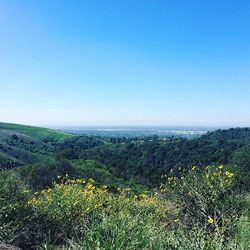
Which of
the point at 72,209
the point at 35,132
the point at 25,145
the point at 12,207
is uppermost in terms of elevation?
the point at 12,207

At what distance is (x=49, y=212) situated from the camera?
7.41 metres

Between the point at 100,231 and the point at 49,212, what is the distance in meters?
2.34

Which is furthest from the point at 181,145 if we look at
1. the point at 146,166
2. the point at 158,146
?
the point at 146,166

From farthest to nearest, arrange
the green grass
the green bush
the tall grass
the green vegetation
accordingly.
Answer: the green grass < the green bush < the tall grass < the green vegetation

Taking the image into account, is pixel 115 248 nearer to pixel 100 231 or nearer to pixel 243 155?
pixel 100 231

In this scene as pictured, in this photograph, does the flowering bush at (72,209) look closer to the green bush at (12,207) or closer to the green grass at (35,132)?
the green bush at (12,207)

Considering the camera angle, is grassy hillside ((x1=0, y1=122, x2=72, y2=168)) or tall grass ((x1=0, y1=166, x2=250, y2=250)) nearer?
tall grass ((x1=0, y1=166, x2=250, y2=250))

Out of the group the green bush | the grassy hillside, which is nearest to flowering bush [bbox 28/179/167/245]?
the green bush

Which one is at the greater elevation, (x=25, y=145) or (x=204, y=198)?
(x=204, y=198)

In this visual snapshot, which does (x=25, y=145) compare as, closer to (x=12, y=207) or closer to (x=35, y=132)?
(x=35, y=132)

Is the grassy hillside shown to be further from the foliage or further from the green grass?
the foliage

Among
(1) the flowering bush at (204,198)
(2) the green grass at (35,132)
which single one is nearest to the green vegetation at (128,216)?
(1) the flowering bush at (204,198)

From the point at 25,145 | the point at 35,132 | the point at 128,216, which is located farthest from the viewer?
the point at 35,132

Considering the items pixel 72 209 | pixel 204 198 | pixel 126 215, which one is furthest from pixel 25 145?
pixel 126 215
